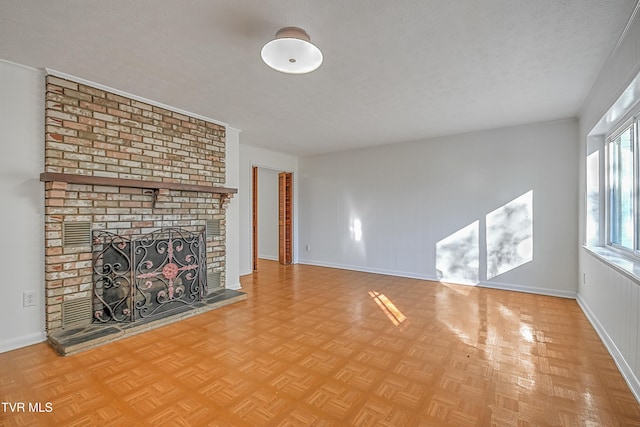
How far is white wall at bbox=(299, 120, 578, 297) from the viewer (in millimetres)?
4195

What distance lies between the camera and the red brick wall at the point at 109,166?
2.71 meters

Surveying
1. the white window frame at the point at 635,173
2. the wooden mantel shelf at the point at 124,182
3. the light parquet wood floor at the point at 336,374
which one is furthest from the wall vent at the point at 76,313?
the white window frame at the point at 635,173

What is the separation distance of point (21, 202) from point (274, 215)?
5.17 m

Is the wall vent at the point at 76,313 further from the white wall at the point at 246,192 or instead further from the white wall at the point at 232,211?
the white wall at the point at 246,192

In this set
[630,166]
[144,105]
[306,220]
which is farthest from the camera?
[306,220]

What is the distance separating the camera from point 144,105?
337 cm

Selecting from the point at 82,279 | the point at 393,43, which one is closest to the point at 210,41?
the point at 393,43

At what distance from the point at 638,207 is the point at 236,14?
3.35 meters

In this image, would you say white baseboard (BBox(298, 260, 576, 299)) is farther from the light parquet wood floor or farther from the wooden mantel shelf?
the wooden mantel shelf

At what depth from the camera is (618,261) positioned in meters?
2.50

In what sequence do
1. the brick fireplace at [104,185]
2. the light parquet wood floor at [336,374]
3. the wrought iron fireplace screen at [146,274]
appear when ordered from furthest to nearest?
the wrought iron fireplace screen at [146,274]
the brick fireplace at [104,185]
the light parquet wood floor at [336,374]

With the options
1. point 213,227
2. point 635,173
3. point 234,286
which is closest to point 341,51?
point 635,173

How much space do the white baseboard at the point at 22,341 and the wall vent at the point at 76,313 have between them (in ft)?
0.57

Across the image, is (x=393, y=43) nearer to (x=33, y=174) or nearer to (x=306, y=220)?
(x=33, y=174)
